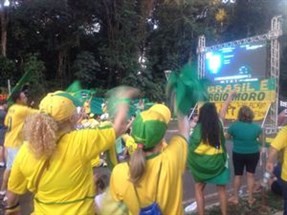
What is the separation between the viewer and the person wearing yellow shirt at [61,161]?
9.41ft

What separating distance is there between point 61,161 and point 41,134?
22 centimetres

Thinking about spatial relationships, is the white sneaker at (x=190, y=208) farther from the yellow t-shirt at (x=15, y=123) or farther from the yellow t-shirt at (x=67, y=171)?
the yellow t-shirt at (x=67, y=171)

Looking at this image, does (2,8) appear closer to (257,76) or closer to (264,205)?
(257,76)

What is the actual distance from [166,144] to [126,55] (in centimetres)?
2117

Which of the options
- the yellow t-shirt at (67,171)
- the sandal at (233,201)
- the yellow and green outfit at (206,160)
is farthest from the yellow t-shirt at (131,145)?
the sandal at (233,201)

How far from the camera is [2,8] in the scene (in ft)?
71.2

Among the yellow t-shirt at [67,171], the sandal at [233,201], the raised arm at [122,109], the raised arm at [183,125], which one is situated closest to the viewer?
the yellow t-shirt at [67,171]

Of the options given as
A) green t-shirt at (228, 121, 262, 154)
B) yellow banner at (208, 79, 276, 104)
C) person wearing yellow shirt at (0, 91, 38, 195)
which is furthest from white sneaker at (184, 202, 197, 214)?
yellow banner at (208, 79, 276, 104)

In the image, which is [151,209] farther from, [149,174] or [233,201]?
[233,201]

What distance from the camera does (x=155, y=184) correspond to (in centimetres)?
286

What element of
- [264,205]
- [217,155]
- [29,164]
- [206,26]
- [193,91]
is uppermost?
[206,26]

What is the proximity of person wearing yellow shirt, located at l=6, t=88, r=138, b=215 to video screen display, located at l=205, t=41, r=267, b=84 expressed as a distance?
7.91m

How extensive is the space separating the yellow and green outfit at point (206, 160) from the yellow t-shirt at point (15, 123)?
255 cm

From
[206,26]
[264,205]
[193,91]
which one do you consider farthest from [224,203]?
[206,26]
